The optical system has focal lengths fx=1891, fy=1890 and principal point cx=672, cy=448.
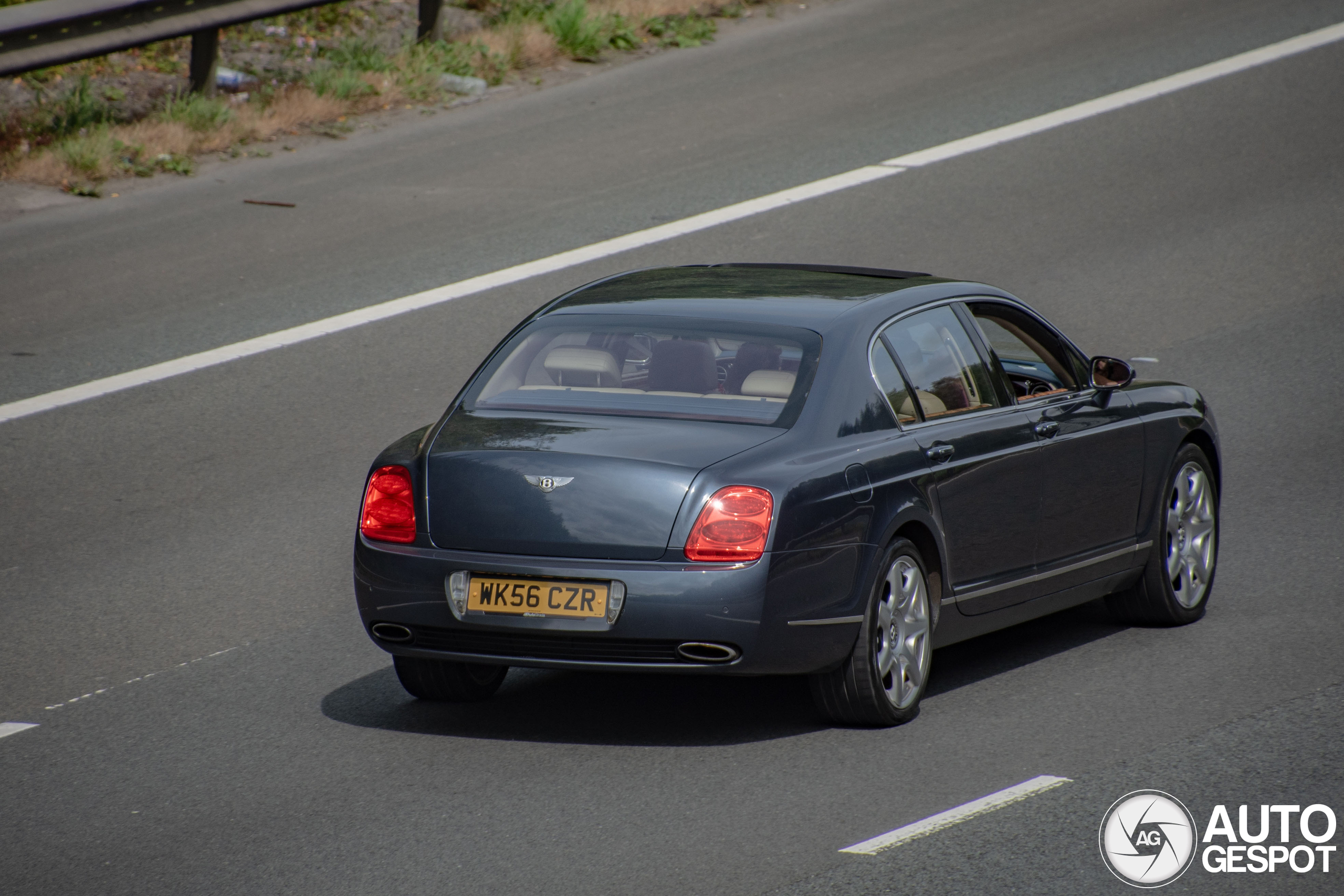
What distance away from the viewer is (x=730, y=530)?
6.11 m

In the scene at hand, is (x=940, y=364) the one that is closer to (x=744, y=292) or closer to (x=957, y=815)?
(x=744, y=292)

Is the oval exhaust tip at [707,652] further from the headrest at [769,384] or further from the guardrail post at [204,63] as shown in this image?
the guardrail post at [204,63]

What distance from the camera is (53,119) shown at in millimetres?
15625

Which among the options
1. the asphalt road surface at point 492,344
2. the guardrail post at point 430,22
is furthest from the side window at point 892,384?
the guardrail post at point 430,22

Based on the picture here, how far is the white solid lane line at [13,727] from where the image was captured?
22.1 ft

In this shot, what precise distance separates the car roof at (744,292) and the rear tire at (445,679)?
4.58ft

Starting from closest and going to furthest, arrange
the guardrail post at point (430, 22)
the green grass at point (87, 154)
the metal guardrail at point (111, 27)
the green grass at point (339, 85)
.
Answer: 1. the metal guardrail at point (111, 27)
2. the green grass at point (87, 154)
3. the green grass at point (339, 85)
4. the guardrail post at point (430, 22)

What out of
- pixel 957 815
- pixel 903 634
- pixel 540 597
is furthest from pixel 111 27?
pixel 957 815

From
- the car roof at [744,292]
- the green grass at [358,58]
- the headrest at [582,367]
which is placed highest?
the car roof at [744,292]

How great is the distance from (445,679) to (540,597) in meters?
0.92

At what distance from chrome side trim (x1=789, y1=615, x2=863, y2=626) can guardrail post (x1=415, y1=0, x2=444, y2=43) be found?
42.1ft

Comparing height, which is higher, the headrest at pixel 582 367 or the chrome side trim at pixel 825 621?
the headrest at pixel 582 367

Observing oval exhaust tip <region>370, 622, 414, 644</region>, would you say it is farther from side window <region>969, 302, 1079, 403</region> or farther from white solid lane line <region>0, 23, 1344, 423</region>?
white solid lane line <region>0, 23, 1344, 423</region>

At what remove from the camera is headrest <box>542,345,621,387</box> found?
6.84 metres
